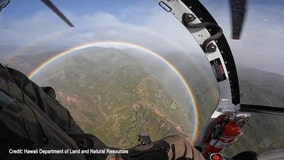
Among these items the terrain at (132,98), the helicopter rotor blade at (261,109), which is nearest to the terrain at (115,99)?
the terrain at (132,98)

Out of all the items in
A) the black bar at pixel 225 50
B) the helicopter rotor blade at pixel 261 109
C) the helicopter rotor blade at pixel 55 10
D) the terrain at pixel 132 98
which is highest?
the helicopter rotor blade at pixel 55 10

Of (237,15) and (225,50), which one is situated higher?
(237,15)

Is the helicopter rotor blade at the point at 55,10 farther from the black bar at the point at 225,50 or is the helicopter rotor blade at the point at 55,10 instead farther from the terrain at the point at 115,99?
the terrain at the point at 115,99

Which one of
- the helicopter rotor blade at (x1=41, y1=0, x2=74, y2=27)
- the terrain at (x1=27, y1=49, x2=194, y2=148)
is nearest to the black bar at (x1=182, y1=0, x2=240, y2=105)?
the helicopter rotor blade at (x1=41, y1=0, x2=74, y2=27)

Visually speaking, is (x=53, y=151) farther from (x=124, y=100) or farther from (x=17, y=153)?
(x=124, y=100)

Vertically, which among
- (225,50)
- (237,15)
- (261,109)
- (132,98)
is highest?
(237,15)

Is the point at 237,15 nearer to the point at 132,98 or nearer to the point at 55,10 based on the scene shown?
the point at 55,10

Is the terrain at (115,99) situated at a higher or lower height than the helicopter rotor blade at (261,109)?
lower

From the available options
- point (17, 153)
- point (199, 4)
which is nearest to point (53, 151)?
point (17, 153)

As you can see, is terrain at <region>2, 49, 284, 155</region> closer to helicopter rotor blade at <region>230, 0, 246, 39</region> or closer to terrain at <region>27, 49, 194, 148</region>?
terrain at <region>27, 49, 194, 148</region>

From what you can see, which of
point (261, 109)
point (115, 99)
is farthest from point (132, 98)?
point (261, 109)

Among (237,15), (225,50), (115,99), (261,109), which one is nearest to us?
(237,15)

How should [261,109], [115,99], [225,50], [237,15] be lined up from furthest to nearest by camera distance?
[115,99] < [261,109] < [225,50] < [237,15]
